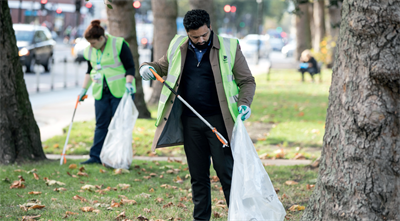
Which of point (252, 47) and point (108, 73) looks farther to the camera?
point (252, 47)

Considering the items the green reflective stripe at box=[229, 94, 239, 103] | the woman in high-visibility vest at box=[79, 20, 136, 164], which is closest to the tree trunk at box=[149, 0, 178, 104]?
the woman in high-visibility vest at box=[79, 20, 136, 164]

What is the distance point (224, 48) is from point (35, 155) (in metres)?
3.66

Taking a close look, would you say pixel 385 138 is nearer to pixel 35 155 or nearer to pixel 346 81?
pixel 346 81

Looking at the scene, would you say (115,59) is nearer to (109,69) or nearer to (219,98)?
(109,69)

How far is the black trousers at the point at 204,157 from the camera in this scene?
3713mm

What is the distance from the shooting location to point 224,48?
142 inches

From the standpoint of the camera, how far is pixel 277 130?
9.12 meters

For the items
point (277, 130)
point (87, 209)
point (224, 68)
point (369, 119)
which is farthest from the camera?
point (277, 130)

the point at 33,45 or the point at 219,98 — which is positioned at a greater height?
the point at 33,45

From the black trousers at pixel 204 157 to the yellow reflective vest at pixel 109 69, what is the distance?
242 cm

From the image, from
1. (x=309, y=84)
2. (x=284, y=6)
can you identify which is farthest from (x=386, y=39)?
(x=284, y=6)

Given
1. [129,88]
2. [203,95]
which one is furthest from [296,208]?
[129,88]

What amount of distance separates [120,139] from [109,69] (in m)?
0.91

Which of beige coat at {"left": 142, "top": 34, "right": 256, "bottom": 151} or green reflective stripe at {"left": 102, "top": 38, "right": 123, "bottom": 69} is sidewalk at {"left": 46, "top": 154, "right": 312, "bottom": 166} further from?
beige coat at {"left": 142, "top": 34, "right": 256, "bottom": 151}
